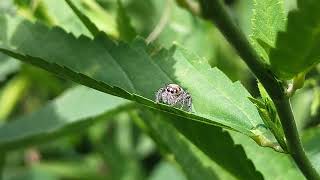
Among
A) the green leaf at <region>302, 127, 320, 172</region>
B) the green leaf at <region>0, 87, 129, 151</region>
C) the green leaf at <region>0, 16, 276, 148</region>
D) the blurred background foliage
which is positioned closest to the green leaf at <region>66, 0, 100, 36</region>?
the green leaf at <region>0, 16, 276, 148</region>

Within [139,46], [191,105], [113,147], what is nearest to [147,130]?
[139,46]

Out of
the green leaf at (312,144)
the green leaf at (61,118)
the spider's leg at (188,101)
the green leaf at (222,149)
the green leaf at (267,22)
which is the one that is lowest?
the green leaf at (312,144)

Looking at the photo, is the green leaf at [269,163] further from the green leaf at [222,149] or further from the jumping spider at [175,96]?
the jumping spider at [175,96]

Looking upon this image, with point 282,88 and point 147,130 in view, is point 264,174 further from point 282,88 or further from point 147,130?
point 282,88

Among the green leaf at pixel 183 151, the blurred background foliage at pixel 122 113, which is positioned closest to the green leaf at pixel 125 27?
the blurred background foliage at pixel 122 113

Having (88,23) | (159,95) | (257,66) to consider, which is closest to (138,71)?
(159,95)

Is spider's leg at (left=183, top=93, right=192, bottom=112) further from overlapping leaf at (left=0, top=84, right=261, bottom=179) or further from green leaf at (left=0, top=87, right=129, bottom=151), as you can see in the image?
green leaf at (left=0, top=87, right=129, bottom=151)

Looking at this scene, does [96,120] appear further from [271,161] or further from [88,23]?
[271,161]
